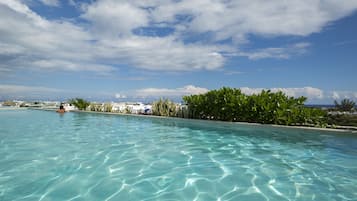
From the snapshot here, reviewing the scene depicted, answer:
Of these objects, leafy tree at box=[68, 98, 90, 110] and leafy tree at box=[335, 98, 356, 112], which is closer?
leafy tree at box=[335, 98, 356, 112]

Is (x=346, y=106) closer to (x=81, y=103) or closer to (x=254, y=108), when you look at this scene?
(x=254, y=108)

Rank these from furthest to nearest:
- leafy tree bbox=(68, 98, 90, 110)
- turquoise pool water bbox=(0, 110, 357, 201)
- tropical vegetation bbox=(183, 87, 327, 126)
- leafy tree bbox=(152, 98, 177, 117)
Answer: leafy tree bbox=(68, 98, 90, 110) < leafy tree bbox=(152, 98, 177, 117) < tropical vegetation bbox=(183, 87, 327, 126) < turquoise pool water bbox=(0, 110, 357, 201)

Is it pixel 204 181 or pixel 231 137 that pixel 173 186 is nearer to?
pixel 204 181

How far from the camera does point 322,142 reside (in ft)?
25.7

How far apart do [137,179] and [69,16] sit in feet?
42.0

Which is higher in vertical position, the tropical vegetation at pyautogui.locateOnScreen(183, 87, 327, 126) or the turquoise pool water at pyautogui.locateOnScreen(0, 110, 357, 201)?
the tropical vegetation at pyautogui.locateOnScreen(183, 87, 327, 126)

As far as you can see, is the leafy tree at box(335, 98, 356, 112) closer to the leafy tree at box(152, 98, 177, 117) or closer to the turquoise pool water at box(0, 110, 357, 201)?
the turquoise pool water at box(0, 110, 357, 201)

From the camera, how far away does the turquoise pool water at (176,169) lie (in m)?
3.67

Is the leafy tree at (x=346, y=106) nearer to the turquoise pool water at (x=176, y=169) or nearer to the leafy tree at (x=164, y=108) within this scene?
the turquoise pool water at (x=176, y=169)

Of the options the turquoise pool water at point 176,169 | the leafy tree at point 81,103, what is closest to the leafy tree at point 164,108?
the turquoise pool water at point 176,169

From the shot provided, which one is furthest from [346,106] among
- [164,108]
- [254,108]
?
[164,108]

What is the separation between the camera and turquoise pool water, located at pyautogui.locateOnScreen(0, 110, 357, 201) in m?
3.67

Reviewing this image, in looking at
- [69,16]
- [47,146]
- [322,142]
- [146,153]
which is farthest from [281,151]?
[69,16]

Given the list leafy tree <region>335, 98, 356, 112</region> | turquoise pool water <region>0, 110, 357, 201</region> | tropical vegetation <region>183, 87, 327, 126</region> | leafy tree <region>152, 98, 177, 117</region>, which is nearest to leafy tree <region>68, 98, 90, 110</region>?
leafy tree <region>152, 98, 177, 117</region>
